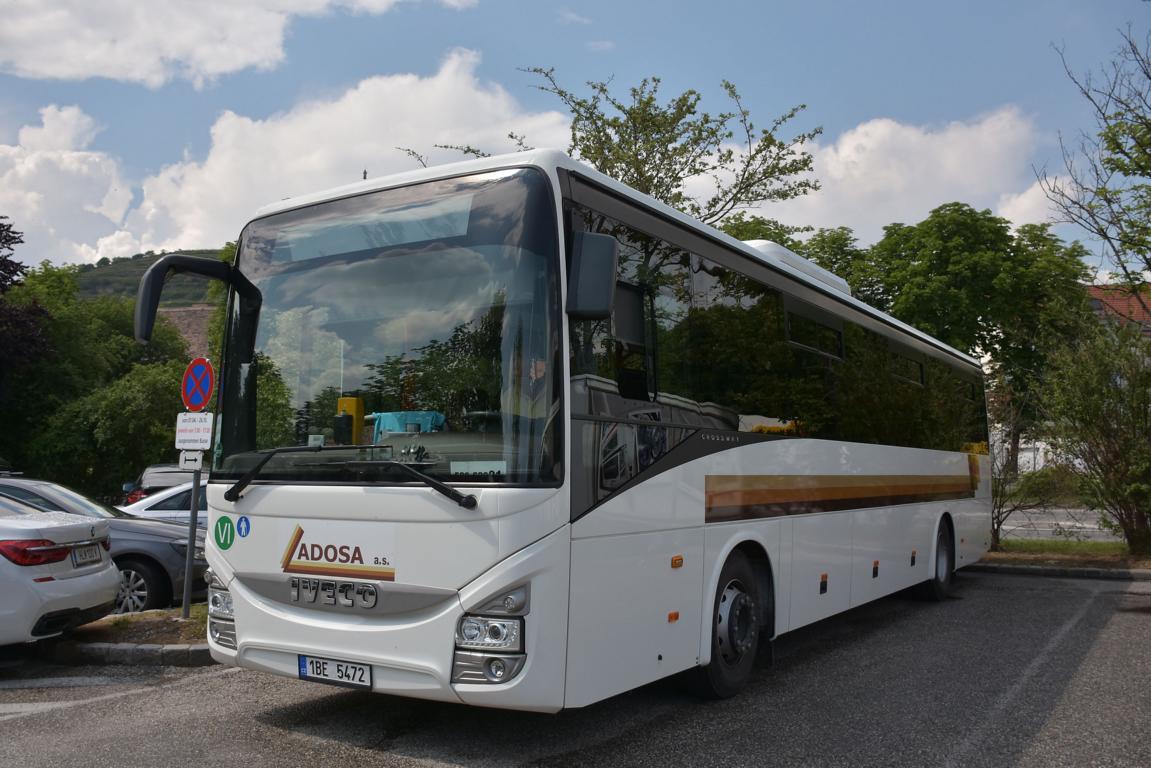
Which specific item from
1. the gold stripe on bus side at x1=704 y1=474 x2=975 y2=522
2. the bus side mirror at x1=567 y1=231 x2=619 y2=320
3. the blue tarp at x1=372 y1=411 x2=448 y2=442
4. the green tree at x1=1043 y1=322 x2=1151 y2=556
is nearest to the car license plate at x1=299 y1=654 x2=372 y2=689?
the blue tarp at x1=372 y1=411 x2=448 y2=442

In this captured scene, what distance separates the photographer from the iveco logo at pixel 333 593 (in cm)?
542

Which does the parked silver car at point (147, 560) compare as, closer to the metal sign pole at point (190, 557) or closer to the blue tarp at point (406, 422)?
the metal sign pole at point (190, 557)

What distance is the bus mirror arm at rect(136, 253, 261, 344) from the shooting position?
563 centimetres

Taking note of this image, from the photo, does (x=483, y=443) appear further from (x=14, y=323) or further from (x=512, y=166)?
(x=14, y=323)

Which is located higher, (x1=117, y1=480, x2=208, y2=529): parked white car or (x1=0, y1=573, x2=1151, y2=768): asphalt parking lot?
(x1=117, y1=480, x2=208, y2=529): parked white car

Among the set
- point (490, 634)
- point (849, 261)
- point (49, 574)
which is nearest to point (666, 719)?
point (490, 634)

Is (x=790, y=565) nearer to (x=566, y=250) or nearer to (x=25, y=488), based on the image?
(x=566, y=250)

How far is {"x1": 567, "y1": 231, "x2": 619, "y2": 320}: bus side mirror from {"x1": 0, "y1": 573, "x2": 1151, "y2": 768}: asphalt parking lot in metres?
2.49

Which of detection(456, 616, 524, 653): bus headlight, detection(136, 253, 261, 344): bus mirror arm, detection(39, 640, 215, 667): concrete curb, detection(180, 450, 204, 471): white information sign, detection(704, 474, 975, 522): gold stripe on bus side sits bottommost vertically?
detection(39, 640, 215, 667): concrete curb

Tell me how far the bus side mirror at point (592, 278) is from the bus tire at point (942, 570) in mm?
8793

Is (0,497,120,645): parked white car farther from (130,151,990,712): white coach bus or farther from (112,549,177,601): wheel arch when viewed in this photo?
(130,151,990,712): white coach bus

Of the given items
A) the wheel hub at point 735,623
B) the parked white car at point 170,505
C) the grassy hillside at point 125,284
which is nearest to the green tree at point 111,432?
the parked white car at point 170,505

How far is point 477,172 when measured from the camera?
5688 mm

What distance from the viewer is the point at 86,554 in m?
8.53
